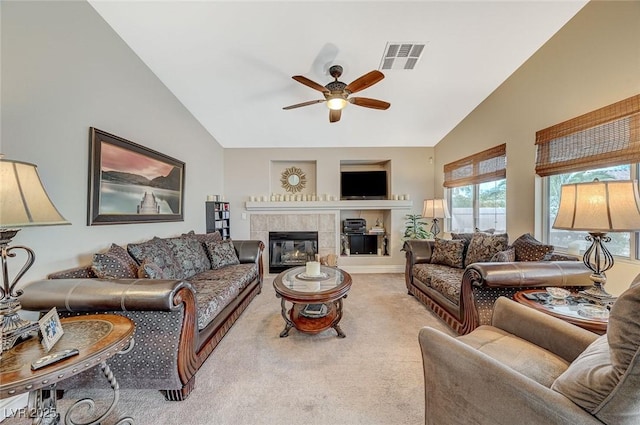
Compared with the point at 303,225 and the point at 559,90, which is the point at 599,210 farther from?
the point at 303,225

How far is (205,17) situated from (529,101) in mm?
3494

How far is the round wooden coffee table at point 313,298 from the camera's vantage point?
81.5 inches

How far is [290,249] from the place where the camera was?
15.6 ft

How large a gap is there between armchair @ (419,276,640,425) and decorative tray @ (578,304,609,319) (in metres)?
0.30

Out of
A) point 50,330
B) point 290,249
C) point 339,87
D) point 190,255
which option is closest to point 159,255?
point 190,255

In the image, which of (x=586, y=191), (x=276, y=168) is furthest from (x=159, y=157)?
(x=586, y=191)

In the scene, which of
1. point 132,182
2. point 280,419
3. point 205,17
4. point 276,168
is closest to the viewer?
point 280,419

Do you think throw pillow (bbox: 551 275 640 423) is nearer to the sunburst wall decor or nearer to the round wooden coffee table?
the round wooden coffee table

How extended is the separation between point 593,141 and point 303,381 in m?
3.11

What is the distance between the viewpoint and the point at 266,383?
1.71 metres

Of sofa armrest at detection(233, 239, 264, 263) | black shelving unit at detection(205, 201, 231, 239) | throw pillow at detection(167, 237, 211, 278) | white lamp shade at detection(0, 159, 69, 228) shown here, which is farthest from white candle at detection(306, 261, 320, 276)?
black shelving unit at detection(205, 201, 231, 239)

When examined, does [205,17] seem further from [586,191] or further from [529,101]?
[529,101]

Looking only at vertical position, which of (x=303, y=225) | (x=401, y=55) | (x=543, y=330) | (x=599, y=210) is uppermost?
(x=401, y=55)

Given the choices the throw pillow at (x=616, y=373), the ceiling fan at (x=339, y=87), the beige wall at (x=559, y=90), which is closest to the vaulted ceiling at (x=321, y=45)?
the beige wall at (x=559, y=90)
